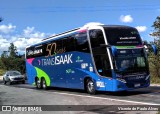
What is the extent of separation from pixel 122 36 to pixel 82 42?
99.3 inches

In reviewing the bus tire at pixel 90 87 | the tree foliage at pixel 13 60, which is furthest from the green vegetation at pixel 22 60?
the bus tire at pixel 90 87

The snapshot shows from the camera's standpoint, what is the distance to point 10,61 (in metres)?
71.0

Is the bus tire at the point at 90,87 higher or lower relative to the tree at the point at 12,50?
lower

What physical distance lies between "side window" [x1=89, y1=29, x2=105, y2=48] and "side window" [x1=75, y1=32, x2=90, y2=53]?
53 cm

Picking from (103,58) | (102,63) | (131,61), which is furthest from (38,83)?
(131,61)

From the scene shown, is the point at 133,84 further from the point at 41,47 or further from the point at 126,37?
the point at 41,47

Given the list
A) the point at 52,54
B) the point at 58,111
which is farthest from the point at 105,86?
the point at 52,54

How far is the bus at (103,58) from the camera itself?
18.3 m

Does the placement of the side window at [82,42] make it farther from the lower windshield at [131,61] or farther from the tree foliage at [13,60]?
the tree foliage at [13,60]

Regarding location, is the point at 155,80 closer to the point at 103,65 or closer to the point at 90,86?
the point at 90,86

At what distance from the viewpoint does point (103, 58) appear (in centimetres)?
1875

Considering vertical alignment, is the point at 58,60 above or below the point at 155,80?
above

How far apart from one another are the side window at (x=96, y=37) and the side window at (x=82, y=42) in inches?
20.7

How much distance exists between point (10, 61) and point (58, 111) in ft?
192
